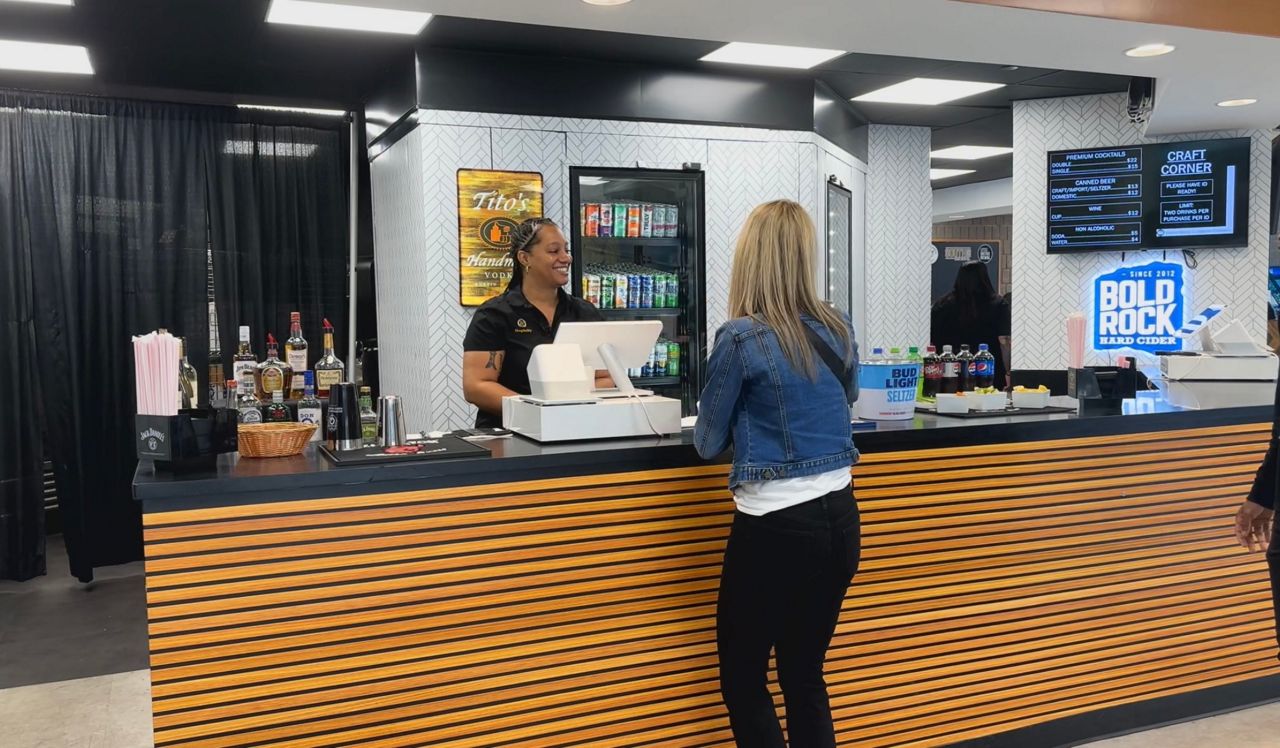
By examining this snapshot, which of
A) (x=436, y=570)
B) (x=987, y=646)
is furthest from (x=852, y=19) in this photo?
(x=436, y=570)

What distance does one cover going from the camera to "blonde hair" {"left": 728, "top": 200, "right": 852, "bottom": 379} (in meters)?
2.14

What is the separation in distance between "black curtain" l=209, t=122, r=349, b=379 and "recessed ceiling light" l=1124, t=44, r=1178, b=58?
4.40 m

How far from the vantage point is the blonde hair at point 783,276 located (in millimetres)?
2137

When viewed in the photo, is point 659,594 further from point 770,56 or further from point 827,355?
point 770,56

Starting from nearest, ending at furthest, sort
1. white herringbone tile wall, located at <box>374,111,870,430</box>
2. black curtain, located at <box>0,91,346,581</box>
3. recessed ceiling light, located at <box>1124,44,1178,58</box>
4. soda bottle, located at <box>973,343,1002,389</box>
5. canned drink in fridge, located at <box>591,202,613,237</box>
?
1. soda bottle, located at <box>973,343,1002,389</box>
2. recessed ceiling light, located at <box>1124,44,1178,58</box>
3. white herringbone tile wall, located at <box>374,111,870,430</box>
4. canned drink in fridge, located at <box>591,202,613,237</box>
5. black curtain, located at <box>0,91,346,581</box>

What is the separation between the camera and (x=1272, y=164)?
627 cm

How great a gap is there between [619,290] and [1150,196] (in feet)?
11.7

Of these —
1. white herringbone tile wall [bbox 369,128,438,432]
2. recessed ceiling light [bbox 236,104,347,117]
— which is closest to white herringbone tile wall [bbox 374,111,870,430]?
white herringbone tile wall [bbox 369,128,438,432]

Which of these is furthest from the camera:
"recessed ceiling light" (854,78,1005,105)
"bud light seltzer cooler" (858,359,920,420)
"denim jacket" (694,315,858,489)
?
"recessed ceiling light" (854,78,1005,105)

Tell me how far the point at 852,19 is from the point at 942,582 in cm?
204

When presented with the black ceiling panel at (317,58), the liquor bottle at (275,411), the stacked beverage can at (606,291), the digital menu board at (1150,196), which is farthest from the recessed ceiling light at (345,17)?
the digital menu board at (1150,196)

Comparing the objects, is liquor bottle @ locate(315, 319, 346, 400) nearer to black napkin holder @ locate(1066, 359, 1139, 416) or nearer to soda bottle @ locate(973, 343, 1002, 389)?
soda bottle @ locate(973, 343, 1002, 389)

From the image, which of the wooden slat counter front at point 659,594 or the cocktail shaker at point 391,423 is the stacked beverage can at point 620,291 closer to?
the wooden slat counter front at point 659,594

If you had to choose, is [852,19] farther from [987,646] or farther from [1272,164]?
[1272,164]
